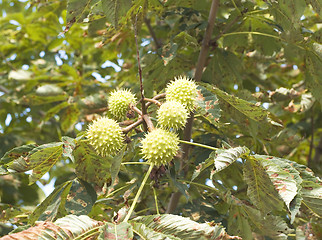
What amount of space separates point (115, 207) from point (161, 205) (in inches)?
21.4

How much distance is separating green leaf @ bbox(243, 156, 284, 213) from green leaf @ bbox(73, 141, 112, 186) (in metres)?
0.74

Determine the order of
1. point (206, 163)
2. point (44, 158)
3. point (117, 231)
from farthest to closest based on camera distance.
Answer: point (44, 158), point (206, 163), point (117, 231)

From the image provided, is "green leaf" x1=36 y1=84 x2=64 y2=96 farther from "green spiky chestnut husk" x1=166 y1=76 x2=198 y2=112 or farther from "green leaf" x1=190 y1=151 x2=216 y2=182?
"green leaf" x1=190 y1=151 x2=216 y2=182

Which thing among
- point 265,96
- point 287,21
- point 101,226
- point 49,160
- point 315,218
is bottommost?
point 315,218

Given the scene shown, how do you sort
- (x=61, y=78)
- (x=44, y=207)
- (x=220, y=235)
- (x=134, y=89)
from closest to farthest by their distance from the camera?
(x=220, y=235) → (x=44, y=207) → (x=134, y=89) → (x=61, y=78)

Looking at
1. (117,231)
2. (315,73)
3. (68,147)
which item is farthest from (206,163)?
(315,73)

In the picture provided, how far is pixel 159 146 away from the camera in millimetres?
1723

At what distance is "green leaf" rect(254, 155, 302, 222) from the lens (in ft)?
5.29

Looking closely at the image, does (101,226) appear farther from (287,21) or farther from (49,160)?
(287,21)

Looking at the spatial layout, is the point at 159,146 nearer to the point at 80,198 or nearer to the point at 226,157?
the point at 226,157

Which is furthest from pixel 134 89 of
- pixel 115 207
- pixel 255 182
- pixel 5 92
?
pixel 5 92

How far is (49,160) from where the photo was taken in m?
1.90

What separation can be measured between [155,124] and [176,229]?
839 millimetres

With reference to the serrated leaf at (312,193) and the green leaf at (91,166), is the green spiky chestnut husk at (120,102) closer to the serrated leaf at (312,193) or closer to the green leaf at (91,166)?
the green leaf at (91,166)
